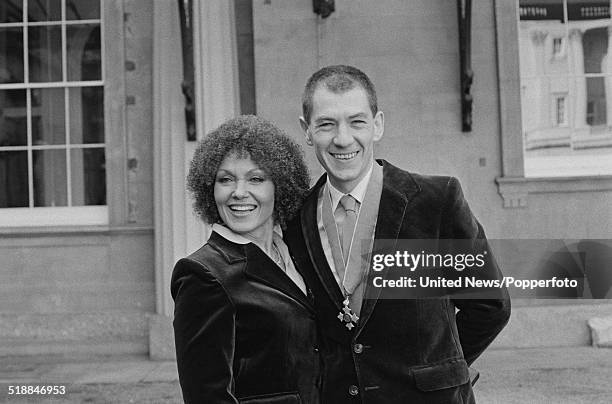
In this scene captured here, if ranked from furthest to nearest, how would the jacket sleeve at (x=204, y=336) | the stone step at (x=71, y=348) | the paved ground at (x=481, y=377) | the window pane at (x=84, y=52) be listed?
the window pane at (x=84, y=52) < the stone step at (x=71, y=348) < the paved ground at (x=481, y=377) < the jacket sleeve at (x=204, y=336)

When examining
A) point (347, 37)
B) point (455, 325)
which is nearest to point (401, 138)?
point (347, 37)

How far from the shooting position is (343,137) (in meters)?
1.71

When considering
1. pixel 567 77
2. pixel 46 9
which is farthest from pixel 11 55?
pixel 567 77

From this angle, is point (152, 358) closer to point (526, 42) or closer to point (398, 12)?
point (398, 12)

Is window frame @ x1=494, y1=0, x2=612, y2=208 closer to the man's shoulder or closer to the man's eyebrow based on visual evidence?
the man's shoulder

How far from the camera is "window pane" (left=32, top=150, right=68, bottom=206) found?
21.3 ft

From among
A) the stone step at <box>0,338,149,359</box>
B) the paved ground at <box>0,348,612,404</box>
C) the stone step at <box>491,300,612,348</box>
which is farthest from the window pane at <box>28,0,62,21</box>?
the stone step at <box>491,300,612,348</box>

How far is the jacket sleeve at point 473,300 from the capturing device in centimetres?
177

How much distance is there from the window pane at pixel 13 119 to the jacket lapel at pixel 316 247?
522 centimetres

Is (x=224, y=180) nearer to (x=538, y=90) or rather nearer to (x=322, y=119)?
(x=322, y=119)

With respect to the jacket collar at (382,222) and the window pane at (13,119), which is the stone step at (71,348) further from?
the jacket collar at (382,222)

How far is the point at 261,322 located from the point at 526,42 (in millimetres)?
5204

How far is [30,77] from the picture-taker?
649cm

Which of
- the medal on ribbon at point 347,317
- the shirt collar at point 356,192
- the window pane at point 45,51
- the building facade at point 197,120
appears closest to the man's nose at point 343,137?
the shirt collar at point 356,192
